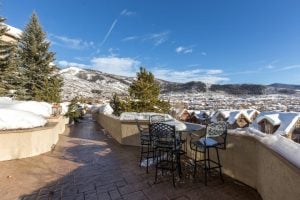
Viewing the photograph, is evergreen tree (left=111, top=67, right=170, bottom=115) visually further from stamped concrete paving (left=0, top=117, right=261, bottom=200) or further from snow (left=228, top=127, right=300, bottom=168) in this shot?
snow (left=228, top=127, right=300, bottom=168)

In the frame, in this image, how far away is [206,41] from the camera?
3045cm

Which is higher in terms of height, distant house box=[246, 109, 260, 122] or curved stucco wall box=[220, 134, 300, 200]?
curved stucco wall box=[220, 134, 300, 200]

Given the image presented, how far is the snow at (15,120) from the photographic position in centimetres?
572

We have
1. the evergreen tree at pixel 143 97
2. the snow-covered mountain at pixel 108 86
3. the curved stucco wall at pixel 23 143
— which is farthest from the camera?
the snow-covered mountain at pixel 108 86

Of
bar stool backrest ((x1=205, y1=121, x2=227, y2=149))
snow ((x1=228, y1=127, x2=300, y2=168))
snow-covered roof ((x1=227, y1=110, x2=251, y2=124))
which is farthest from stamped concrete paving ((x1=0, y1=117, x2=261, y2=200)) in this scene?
snow-covered roof ((x1=227, y1=110, x2=251, y2=124))

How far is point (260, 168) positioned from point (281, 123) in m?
28.9

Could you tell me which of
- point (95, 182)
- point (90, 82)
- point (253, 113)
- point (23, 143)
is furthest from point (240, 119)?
point (95, 182)

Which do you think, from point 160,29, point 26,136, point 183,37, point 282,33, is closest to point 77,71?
point 160,29

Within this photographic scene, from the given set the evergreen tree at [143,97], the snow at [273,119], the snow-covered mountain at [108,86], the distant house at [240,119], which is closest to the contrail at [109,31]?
the snow-covered mountain at [108,86]

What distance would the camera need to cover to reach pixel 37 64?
56.9 feet

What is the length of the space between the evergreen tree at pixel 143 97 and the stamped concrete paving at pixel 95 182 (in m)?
Result: 7.28

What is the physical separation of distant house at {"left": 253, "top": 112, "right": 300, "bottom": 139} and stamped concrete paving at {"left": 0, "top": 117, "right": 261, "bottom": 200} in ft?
82.3

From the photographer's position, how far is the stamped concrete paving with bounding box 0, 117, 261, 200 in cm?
346

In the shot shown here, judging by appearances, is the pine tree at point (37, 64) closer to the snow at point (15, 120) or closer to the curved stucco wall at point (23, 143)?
the snow at point (15, 120)
